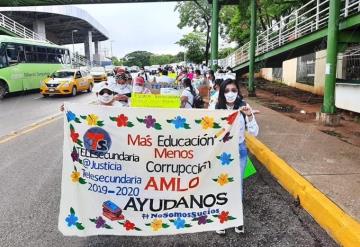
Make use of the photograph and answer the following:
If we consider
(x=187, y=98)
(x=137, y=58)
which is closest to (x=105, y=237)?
(x=187, y=98)

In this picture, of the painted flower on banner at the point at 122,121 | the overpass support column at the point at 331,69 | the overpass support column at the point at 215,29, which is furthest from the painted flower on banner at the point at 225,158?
the overpass support column at the point at 215,29

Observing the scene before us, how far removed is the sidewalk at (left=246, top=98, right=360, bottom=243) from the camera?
524 cm

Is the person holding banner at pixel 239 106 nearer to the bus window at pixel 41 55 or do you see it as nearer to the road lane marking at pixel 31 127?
the road lane marking at pixel 31 127

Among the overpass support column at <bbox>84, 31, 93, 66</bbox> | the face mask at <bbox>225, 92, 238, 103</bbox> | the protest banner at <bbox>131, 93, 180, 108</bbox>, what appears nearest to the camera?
the face mask at <bbox>225, 92, 238, 103</bbox>

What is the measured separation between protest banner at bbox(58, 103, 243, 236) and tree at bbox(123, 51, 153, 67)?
133873mm

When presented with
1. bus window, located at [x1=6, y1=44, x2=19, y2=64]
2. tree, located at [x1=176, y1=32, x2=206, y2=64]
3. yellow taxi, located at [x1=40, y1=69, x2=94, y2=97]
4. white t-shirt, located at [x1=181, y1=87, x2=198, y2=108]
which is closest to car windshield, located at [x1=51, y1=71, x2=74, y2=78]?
yellow taxi, located at [x1=40, y1=69, x2=94, y2=97]

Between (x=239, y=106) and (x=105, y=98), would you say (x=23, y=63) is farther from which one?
(x=239, y=106)

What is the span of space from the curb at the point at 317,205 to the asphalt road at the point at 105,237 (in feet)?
0.30

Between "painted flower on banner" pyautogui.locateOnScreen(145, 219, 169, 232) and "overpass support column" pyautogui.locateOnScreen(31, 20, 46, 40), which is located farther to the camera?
"overpass support column" pyautogui.locateOnScreen(31, 20, 46, 40)

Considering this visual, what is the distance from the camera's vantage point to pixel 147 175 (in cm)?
402

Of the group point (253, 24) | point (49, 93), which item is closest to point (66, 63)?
point (49, 93)

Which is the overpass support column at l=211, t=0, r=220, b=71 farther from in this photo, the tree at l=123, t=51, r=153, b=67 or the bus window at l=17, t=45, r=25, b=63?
the tree at l=123, t=51, r=153, b=67

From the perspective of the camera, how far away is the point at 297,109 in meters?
16.7

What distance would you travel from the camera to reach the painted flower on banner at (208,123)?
4.05 m
